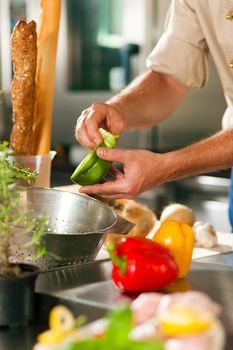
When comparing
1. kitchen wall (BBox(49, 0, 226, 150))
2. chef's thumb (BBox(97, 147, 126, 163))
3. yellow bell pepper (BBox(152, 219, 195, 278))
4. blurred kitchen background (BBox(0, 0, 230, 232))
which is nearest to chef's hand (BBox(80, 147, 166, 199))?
chef's thumb (BBox(97, 147, 126, 163))

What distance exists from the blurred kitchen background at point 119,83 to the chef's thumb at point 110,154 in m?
1.55

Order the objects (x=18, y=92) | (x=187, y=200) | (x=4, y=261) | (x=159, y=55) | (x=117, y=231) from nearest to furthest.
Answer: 1. (x=4, y=261)
2. (x=117, y=231)
3. (x=18, y=92)
4. (x=159, y=55)
5. (x=187, y=200)

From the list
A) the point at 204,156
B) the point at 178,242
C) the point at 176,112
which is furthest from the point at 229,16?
the point at 176,112

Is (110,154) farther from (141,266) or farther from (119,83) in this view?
(119,83)

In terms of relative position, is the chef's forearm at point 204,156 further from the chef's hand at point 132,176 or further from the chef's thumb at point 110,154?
the chef's thumb at point 110,154

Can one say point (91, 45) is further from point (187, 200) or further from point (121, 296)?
point (121, 296)

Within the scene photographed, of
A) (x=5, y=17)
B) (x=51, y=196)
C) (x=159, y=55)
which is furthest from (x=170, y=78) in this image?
(x=5, y=17)

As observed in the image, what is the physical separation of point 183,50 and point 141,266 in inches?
51.1

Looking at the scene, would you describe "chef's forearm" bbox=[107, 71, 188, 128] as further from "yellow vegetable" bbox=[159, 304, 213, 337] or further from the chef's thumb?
"yellow vegetable" bbox=[159, 304, 213, 337]

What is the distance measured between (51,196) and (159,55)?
0.97m

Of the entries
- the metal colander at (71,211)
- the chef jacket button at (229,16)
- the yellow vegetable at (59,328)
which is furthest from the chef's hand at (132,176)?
the yellow vegetable at (59,328)

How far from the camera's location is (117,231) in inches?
55.4

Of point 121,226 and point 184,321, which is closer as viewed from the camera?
point 184,321

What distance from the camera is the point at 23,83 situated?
171 cm
